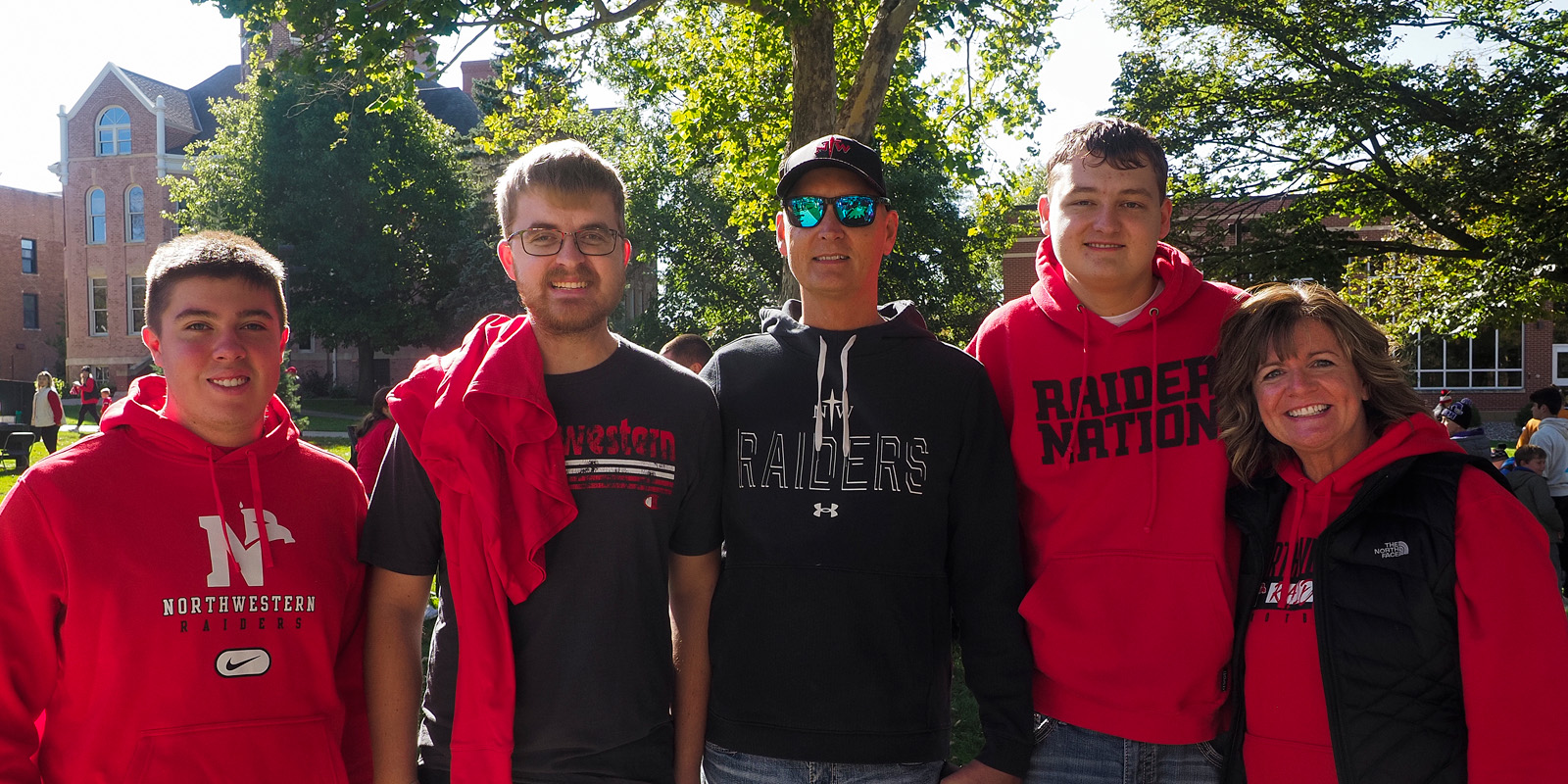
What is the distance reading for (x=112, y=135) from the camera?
41.7 m

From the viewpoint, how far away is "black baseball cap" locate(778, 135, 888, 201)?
2.87 meters

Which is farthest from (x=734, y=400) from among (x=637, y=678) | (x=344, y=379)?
(x=344, y=379)

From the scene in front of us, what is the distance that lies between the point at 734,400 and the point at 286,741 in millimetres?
1460

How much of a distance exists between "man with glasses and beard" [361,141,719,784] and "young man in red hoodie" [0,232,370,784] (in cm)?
23

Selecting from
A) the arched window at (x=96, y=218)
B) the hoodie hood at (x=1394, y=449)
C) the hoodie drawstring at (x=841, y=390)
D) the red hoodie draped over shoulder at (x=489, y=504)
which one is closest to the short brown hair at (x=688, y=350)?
the hoodie drawstring at (x=841, y=390)

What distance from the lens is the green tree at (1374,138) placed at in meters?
14.4

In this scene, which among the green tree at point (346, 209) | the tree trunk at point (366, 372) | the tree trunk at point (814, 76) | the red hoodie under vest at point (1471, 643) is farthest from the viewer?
the tree trunk at point (366, 372)

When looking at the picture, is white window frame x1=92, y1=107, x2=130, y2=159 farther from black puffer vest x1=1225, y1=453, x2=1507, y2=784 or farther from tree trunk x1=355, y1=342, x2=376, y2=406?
black puffer vest x1=1225, y1=453, x2=1507, y2=784

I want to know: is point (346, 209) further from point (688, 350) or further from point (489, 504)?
point (489, 504)

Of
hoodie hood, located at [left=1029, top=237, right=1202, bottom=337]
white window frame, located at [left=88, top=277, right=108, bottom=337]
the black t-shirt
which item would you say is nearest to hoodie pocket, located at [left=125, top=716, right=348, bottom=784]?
the black t-shirt

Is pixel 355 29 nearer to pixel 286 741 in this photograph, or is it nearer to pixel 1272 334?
pixel 286 741

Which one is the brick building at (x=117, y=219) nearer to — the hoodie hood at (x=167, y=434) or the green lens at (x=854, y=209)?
the hoodie hood at (x=167, y=434)

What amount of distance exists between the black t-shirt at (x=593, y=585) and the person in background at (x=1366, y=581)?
1587 millimetres

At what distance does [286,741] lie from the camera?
99.0 inches
